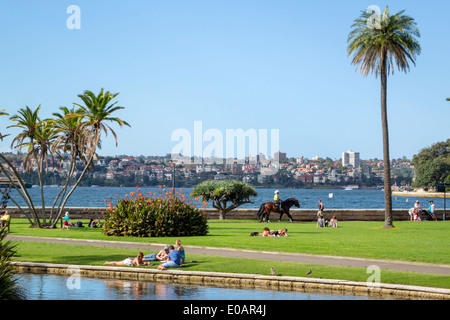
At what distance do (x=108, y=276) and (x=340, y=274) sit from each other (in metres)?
6.76

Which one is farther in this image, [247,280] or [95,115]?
[95,115]

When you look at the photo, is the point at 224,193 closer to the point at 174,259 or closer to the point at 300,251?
the point at 300,251

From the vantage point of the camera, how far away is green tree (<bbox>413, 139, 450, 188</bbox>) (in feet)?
543

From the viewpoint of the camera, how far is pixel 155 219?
3169 centimetres

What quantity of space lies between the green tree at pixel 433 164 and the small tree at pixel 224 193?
12004 centimetres

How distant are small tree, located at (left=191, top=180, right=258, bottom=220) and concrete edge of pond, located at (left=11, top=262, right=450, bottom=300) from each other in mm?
35073

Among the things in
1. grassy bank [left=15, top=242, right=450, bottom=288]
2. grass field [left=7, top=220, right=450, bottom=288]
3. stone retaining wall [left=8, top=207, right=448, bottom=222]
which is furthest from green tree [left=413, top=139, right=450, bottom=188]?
grassy bank [left=15, top=242, right=450, bottom=288]

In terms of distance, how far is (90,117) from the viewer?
4138 centimetres

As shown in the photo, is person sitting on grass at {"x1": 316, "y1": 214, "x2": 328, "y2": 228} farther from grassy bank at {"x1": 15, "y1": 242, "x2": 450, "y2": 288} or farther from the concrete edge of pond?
the concrete edge of pond

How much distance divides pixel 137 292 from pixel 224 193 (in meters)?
38.3

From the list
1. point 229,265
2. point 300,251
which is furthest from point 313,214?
point 229,265

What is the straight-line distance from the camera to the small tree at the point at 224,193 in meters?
54.5
